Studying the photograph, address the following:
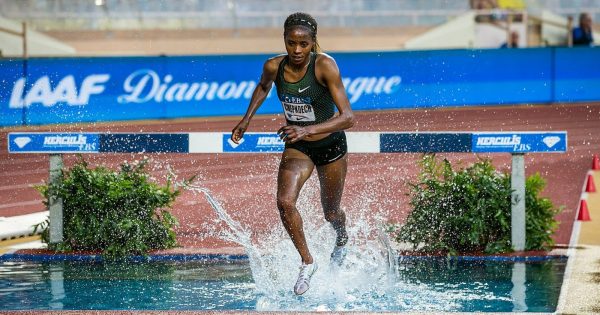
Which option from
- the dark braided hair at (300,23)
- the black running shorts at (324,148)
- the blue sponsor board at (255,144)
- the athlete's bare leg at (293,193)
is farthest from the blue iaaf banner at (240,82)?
the dark braided hair at (300,23)

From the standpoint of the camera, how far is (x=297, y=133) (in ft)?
23.8

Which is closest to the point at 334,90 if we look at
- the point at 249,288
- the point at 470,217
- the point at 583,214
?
the point at 249,288

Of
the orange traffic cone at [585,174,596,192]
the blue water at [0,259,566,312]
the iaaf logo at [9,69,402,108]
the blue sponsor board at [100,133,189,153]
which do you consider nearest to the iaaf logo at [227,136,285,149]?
the blue sponsor board at [100,133,189,153]

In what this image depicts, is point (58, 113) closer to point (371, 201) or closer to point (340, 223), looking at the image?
point (371, 201)

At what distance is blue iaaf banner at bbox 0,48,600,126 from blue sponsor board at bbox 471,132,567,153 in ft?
42.3

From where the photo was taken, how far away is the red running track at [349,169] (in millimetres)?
11891

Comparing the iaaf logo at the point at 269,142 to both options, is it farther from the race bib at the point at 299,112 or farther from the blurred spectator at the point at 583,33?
the blurred spectator at the point at 583,33

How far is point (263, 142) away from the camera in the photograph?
371 inches

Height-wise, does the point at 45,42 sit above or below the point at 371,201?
above

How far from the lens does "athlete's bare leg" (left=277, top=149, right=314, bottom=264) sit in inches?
301

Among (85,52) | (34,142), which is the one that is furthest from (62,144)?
(85,52)

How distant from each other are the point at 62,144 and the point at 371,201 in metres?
4.16

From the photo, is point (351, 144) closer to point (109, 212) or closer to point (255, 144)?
point (255, 144)

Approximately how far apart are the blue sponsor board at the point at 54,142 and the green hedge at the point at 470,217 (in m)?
2.59
